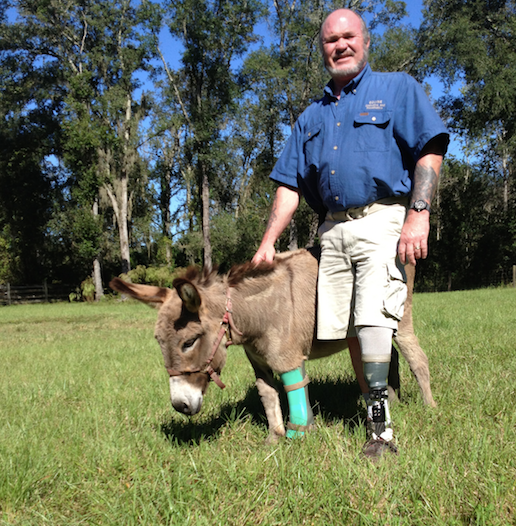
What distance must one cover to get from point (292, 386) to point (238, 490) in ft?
2.90

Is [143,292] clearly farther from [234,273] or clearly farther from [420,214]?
[420,214]

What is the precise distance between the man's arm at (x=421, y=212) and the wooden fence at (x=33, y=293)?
117 feet

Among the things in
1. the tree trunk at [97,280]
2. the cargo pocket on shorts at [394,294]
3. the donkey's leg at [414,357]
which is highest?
the cargo pocket on shorts at [394,294]

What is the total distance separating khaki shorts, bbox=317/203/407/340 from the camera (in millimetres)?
2893

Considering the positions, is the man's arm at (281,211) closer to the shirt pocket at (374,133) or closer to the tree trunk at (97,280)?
the shirt pocket at (374,133)

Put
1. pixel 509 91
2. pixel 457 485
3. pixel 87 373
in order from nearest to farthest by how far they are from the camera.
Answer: pixel 457 485 → pixel 87 373 → pixel 509 91

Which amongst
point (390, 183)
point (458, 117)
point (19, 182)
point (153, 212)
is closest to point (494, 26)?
point (458, 117)

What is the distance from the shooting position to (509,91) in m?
24.5

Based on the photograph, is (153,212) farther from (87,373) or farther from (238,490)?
(238,490)

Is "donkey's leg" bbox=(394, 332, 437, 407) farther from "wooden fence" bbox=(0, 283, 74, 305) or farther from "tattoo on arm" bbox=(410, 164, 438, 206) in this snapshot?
"wooden fence" bbox=(0, 283, 74, 305)

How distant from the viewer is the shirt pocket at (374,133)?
2.97m

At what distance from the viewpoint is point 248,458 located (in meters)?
2.90

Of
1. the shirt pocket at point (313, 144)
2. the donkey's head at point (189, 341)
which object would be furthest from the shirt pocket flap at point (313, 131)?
the donkey's head at point (189, 341)

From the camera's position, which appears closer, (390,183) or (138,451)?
(390,183)
